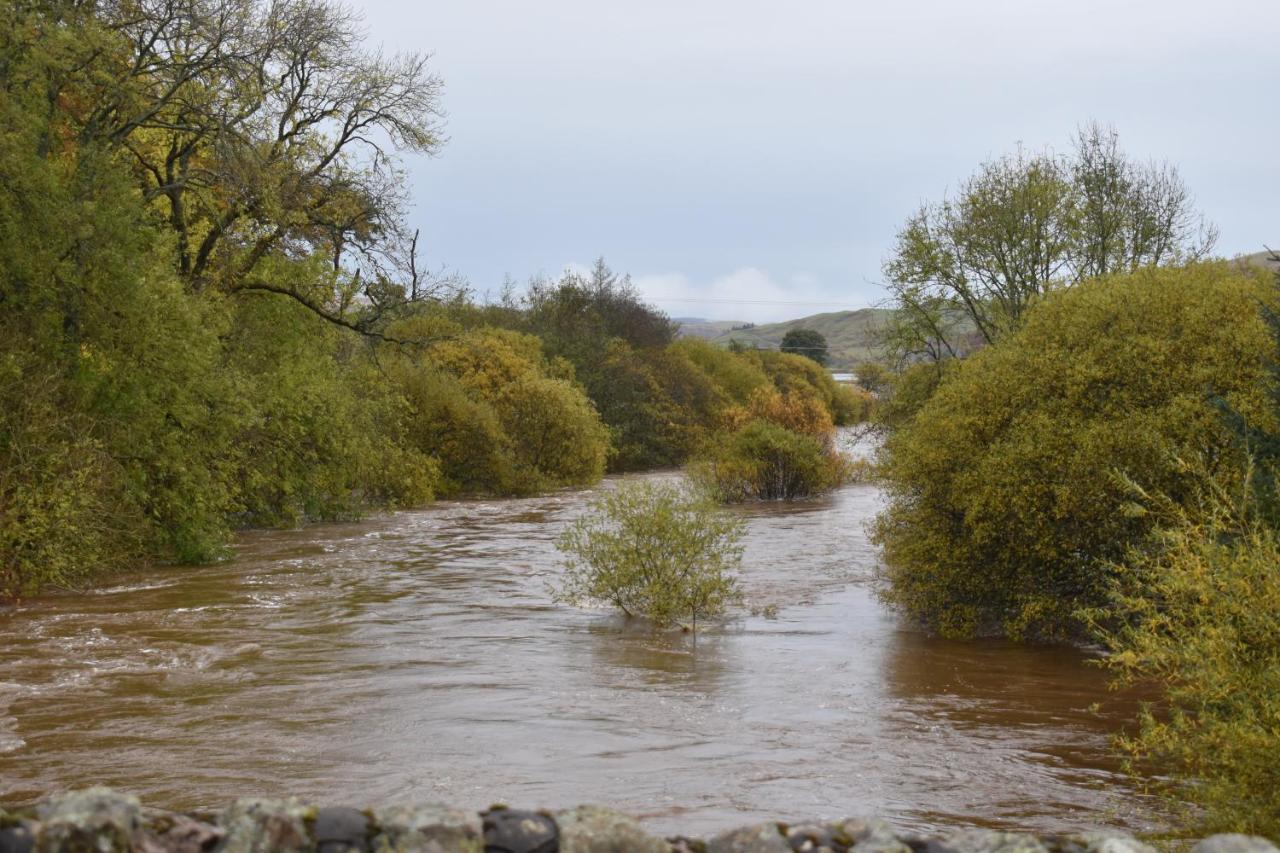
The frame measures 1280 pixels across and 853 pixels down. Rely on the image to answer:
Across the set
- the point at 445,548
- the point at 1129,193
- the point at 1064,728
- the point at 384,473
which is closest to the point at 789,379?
the point at 1129,193

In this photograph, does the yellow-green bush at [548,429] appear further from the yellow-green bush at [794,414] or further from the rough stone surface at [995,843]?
the rough stone surface at [995,843]

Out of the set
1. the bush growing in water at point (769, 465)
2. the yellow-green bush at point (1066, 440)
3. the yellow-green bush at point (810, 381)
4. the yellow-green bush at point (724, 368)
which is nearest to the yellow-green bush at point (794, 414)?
the bush growing in water at point (769, 465)

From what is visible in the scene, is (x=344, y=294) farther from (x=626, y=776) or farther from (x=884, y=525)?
(x=626, y=776)

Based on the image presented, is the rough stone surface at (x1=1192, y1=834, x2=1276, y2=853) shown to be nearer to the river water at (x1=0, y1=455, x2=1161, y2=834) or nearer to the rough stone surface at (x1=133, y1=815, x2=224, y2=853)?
the rough stone surface at (x1=133, y1=815, x2=224, y2=853)

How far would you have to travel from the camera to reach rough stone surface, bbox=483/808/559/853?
3590 mm

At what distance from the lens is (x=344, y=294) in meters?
30.3

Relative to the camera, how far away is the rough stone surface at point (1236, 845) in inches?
135

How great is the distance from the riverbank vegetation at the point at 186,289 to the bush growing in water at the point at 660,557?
808cm

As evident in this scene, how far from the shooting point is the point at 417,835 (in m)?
3.55

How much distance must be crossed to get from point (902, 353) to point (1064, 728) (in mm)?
27211

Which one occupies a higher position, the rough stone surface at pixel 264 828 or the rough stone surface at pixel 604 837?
the rough stone surface at pixel 264 828

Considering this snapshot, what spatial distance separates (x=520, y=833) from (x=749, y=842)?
0.69 meters

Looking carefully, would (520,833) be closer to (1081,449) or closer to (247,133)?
(1081,449)

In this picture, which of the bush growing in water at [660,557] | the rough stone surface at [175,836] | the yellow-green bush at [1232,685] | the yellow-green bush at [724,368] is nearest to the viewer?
the rough stone surface at [175,836]
